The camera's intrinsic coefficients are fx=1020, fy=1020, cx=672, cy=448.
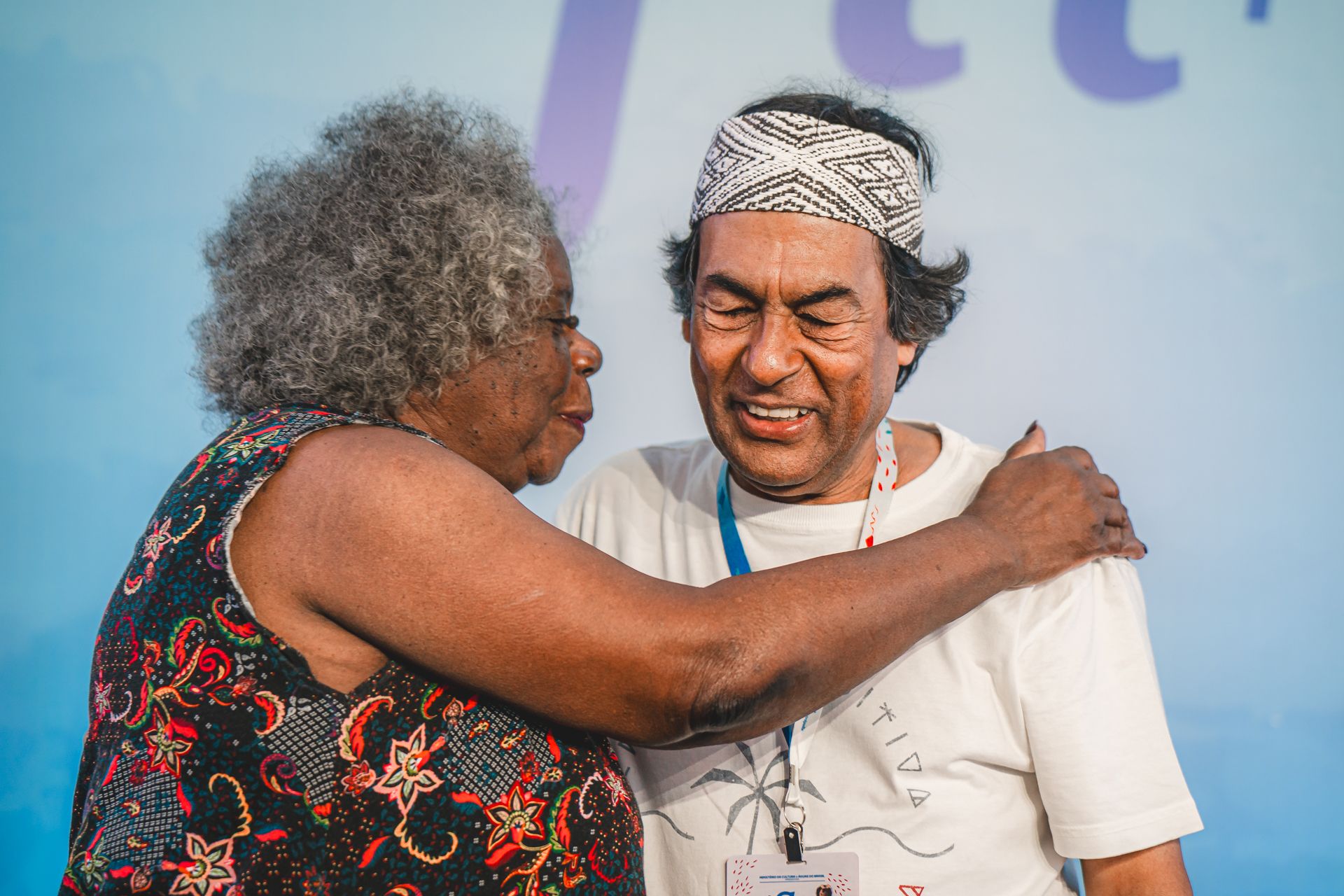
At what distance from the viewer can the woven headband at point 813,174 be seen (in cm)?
151

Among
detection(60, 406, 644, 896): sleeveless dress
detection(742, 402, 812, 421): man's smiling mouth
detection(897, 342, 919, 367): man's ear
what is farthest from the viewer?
detection(897, 342, 919, 367): man's ear

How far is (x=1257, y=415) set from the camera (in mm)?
2520

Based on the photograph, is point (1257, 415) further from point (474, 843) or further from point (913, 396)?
point (474, 843)

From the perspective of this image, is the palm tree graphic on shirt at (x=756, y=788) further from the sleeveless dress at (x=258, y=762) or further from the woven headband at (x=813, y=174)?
the woven headband at (x=813, y=174)

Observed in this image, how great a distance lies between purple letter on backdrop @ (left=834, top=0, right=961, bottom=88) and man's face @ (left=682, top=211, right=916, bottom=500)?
1315 mm

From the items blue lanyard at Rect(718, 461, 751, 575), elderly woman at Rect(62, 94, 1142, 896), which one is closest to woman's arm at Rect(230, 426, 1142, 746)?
elderly woman at Rect(62, 94, 1142, 896)

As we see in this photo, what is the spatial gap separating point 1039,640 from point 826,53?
1817 mm

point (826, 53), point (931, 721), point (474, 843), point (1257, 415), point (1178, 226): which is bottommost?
point (474, 843)

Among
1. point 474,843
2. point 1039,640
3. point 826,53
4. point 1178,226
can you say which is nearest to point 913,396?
point 1178,226

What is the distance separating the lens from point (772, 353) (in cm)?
150

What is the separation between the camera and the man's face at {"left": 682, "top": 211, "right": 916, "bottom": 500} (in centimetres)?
151

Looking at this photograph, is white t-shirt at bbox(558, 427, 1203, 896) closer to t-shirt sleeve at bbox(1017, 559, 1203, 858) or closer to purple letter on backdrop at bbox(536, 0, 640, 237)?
t-shirt sleeve at bbox(1017, 559, 1203, 858)

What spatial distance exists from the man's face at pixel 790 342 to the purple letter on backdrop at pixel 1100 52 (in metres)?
1.42

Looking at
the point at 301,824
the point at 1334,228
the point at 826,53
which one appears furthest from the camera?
the point at 826,53
